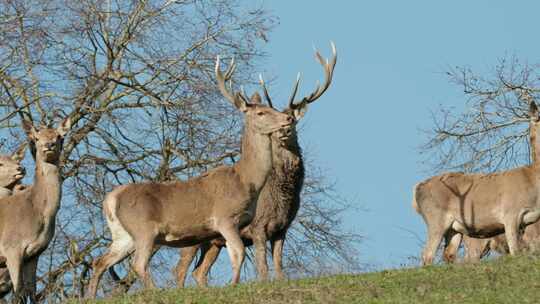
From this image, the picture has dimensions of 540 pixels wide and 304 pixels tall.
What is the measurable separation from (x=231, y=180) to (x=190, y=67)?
26.4 feet

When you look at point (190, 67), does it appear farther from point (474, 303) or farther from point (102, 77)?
point (474, 303)

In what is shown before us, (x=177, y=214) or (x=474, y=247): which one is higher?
(x=177, y=214)

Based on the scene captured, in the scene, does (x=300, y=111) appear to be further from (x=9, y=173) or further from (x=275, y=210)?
(x=9, y=173)

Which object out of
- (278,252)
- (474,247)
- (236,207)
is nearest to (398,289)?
(236,207)

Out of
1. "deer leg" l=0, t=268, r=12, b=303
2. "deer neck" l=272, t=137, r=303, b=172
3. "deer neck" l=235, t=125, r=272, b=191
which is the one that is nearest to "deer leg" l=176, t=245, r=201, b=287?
"deer neck" l=272, t=137, r=303, b=172

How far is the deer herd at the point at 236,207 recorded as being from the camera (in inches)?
670

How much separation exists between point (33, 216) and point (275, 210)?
346cm

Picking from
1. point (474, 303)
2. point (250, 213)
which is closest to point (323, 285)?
point (474, 303)

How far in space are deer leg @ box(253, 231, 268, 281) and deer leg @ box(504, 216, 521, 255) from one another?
3.03 meters

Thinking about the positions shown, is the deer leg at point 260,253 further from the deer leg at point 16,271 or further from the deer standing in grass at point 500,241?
the deer leg at point 16,271

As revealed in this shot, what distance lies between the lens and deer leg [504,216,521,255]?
1833 centimetres

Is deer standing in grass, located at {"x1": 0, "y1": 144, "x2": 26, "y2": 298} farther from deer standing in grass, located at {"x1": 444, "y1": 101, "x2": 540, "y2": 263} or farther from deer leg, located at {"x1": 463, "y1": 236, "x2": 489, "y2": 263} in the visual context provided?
deer leg, located at {"x1": 463, "y1": 236, "x2": 489, "y2": 263}

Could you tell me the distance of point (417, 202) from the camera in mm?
19109

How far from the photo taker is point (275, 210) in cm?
1931
